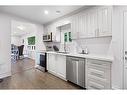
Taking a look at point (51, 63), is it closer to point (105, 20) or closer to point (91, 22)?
point (91, 22)

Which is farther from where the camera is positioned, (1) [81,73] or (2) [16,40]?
(2) [16,40]

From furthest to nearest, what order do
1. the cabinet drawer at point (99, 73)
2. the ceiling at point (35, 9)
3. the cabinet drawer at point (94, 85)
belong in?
the ceiling at point (35, 9) < the cabinet drawer at point (94, 85) < the cabinet drawer at point (99, 73)

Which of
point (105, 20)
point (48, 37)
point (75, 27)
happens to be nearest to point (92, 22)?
point (105, 20)

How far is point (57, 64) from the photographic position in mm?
3754

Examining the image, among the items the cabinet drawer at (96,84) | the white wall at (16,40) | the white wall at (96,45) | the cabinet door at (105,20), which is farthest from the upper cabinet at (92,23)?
the white wall at (16,40)

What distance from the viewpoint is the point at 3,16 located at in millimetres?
3678

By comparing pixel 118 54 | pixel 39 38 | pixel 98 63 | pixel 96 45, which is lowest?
pixel 98 63

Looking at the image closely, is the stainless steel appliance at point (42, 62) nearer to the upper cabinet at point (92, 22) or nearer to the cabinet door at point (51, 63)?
the cabinet door at point (51, 63)

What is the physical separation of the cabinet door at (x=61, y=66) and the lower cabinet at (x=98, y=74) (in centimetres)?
100

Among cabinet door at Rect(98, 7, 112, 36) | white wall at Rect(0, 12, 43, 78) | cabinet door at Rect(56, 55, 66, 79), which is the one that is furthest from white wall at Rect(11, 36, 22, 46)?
cabinet door at Rect(98, 7, 112, 36)

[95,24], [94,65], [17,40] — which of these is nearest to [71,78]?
[94,65]

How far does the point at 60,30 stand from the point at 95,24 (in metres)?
2.03

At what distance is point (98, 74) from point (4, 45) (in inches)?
126

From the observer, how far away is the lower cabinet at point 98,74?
2109 mm
